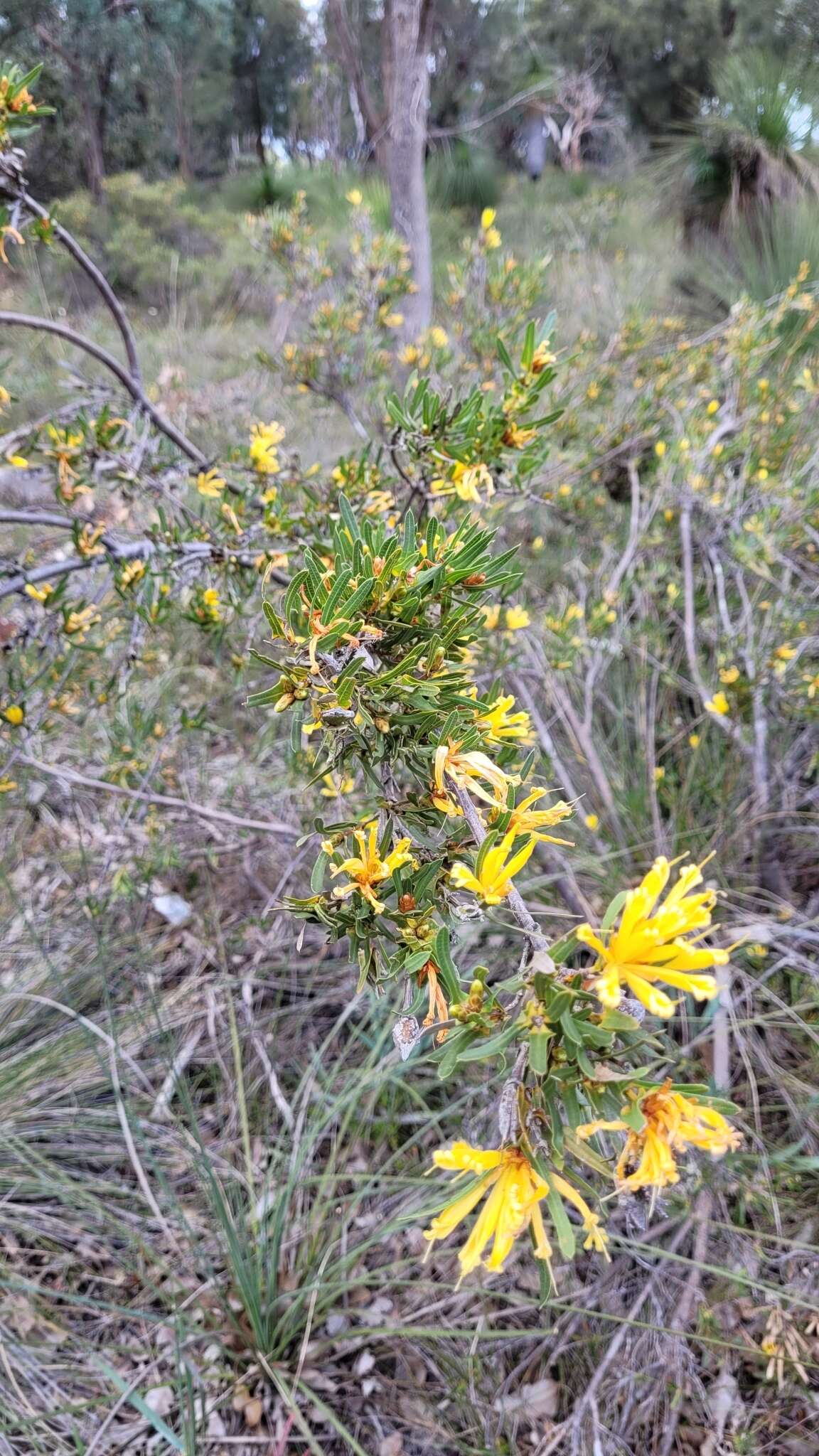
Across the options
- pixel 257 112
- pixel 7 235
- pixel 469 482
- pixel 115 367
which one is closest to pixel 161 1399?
pixel 469 482

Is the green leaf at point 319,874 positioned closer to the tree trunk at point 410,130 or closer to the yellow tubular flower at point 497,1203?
the yellow tubular flower at point 497,1203

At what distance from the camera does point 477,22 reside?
34.6 feet

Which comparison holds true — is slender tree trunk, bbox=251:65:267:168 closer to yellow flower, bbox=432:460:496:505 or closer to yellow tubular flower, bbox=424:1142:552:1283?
yellow flower, bbox=432:460:496:505

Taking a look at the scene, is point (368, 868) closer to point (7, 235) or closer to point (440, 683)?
point (440, 683)

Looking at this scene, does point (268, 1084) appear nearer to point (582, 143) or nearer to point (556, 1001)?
point (556, 1001)

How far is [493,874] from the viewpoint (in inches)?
20.3

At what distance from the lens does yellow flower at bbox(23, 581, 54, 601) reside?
3.57 feet

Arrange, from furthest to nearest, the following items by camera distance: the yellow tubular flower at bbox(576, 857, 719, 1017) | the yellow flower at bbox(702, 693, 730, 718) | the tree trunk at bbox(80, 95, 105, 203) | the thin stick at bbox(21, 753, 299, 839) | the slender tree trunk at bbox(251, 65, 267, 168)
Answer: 1. the slender tree trunk at bbox(251, 65, 267, 168)
2. the tree trunk at bbox(80, 95, 105, 203)
3. the yellow flower at bbox(702, 693, 730, 718)
4. the thin stick at bbox(21, 753, 299, 839)
5. the yellow tubular flower at bbox(576, 857, 719, 1017)

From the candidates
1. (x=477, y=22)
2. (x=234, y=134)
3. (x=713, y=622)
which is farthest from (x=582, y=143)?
(x=713, y=622)

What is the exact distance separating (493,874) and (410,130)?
334 cm

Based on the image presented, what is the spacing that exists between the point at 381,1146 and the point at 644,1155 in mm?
1158

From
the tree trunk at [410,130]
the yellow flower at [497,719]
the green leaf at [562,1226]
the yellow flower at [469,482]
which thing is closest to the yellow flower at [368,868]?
the yellow flower at [497,719]

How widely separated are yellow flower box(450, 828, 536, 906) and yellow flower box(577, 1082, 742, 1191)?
0.15 meters

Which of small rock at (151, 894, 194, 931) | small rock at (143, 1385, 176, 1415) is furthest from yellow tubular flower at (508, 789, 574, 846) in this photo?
small rock at (151, 894, 194, 931)
